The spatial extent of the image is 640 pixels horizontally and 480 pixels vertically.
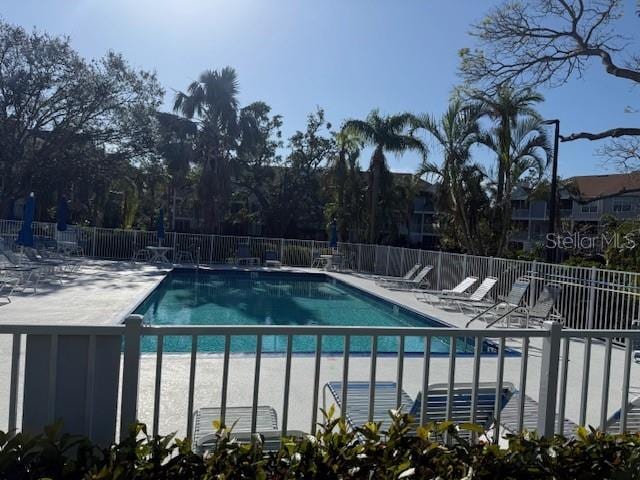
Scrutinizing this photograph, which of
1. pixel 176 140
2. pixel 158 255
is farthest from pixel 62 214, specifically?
pixel 176 140

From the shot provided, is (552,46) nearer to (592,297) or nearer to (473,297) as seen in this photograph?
(592,297)

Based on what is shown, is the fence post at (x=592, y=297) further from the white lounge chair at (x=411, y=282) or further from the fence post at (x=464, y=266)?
the white lounge chair at (x=411, y=282)

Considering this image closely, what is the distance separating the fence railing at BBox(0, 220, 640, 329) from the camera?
26.9 ft

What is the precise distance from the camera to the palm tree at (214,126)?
71.9ft

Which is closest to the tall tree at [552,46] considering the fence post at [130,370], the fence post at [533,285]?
the fence post at [533,285]

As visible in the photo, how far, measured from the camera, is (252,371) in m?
5.74

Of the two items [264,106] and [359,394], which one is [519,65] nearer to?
[359,394]

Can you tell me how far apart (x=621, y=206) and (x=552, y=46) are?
101ft

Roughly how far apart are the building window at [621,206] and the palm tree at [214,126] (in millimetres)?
26670

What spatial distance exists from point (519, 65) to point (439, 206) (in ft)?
30.1

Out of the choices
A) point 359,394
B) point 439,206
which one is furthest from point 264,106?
point 359,394

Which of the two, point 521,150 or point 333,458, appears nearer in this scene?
point 333,458

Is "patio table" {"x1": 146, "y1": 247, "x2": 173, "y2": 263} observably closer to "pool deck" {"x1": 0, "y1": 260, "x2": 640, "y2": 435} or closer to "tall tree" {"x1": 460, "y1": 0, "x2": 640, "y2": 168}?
"pool deck" {"x1": 0, "y1": 260, "x2": 640, "y2": 435}

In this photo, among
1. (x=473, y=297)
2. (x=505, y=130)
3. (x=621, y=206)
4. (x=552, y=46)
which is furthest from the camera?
(x=621, y=206)
